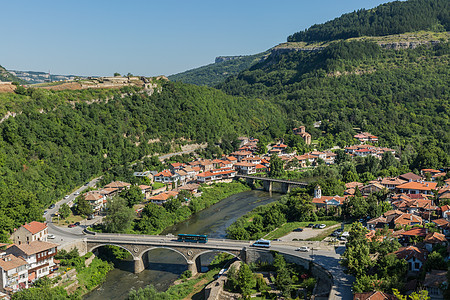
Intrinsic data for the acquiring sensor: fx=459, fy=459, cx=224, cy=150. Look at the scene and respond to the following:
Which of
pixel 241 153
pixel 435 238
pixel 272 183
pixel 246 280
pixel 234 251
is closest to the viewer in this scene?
pixel 435 238

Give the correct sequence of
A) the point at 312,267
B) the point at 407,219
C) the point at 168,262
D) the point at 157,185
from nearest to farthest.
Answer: the point at 312,267
the point at 407,219
the point at 168,262
the point at 157,185

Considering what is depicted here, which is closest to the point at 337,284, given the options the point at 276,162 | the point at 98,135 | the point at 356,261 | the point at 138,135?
the point at 356,261

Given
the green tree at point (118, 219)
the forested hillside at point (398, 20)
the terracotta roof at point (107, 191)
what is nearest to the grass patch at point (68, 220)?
the green tree at point (118, 219)

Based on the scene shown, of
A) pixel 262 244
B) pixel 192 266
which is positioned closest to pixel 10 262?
pixel 192 266

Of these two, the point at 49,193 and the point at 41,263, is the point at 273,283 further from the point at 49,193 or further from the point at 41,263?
the point at 49,193

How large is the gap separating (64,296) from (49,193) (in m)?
24.4

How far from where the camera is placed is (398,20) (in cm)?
15988

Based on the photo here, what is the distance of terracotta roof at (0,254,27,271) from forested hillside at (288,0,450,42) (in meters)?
149

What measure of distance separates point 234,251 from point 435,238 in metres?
16.3

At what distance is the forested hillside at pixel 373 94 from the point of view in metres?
99.2

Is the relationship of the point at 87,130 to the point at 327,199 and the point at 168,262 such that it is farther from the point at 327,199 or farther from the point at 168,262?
the point at 327,199

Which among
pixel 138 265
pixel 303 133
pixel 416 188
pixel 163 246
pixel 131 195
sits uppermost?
pixel 303 133

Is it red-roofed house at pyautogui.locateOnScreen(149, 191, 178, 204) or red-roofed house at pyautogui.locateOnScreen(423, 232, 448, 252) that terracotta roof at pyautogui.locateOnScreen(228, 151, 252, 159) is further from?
red-roofed house at pyautogui.locateOnScreen(423, 232, 448, 252)

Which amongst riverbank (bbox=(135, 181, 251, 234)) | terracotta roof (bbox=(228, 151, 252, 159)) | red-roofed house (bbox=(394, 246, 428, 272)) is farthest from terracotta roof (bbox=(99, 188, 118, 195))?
red-roofed house (bbox=(394, 246, 428, 272))
